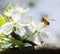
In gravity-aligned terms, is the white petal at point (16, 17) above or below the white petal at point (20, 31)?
above

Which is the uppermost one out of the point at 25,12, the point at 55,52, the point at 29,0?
the point at 29,0

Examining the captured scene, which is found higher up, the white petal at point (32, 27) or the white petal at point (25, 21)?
the white petal at point (25, 21)

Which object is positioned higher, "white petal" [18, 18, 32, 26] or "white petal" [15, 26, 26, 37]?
"white petal" [18, 18, 32, 26]

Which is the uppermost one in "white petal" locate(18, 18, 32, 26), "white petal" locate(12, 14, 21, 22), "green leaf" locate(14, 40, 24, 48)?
"white petal" locate(12, 14, 21, 22)

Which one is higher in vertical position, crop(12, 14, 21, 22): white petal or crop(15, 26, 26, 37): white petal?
crop(12, 14, 21, 22): white petal

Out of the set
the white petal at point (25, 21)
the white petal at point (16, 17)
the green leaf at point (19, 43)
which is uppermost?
the white petal at point (16, 17)

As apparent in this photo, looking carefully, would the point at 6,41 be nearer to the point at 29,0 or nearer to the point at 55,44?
the point at 55,44

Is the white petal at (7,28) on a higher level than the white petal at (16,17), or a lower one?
lower

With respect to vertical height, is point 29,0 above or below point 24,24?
above

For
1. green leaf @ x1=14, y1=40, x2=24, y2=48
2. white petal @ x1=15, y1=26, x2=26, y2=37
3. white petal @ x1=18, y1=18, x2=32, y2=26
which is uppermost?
white petal @ x1=18, y1=18, x2=32, y2=26

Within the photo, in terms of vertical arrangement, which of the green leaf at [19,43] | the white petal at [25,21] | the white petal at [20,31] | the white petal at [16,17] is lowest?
the green leaf at [19,43]

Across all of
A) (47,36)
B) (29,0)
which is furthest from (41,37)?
(29,0)
